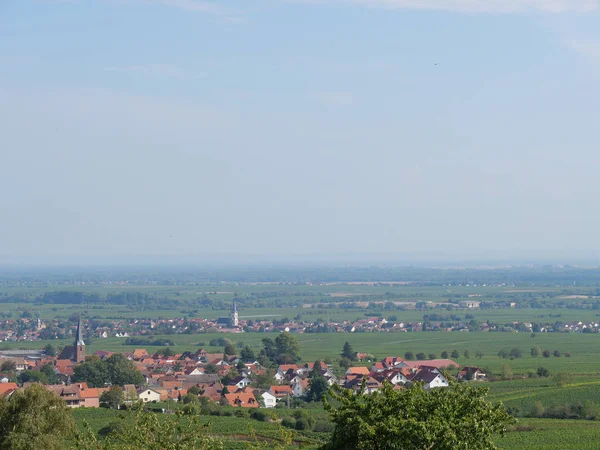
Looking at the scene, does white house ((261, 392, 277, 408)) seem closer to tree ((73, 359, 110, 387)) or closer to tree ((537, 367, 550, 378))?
tree ((73, 359, 110, 387))

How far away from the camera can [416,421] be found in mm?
13961

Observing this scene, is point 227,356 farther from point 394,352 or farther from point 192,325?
point 192,325

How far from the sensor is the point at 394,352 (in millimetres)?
79938

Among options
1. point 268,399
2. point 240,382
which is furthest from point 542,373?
point 240,382

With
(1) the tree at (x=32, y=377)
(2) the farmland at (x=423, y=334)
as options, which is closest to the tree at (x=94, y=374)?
(1) the tree at (x=32, y=377)

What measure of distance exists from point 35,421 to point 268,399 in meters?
27.7

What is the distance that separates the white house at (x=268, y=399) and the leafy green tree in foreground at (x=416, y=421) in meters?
37.1

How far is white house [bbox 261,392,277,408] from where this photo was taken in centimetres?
5193

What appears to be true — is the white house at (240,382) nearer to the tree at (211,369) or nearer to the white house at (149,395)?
the tree at (211,369)

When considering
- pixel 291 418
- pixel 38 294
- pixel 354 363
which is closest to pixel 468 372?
pixel 354 363

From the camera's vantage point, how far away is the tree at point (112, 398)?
4691 cm

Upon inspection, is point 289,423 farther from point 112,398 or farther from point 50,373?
point 50,373

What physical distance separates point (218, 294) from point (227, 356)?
112752mm

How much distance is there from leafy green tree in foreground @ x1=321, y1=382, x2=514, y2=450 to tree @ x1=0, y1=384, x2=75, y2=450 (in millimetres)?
11764
